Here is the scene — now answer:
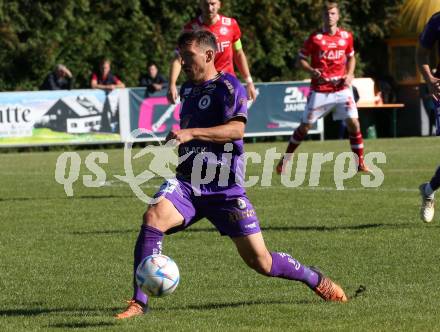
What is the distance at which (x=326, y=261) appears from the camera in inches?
337

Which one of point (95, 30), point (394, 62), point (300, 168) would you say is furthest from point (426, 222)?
point (394, 62)

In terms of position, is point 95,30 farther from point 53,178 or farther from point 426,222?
point 426,222

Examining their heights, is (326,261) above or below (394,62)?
above

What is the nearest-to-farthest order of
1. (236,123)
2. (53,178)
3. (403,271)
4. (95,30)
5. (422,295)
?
(236,123), (422,295), (403,271), (53,178), (95,30)

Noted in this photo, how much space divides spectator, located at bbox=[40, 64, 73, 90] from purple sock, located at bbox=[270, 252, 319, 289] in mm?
18410

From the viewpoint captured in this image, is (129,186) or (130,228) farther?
(129,186)

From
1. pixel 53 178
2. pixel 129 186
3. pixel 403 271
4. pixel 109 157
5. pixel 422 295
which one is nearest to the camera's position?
pixel 422 295

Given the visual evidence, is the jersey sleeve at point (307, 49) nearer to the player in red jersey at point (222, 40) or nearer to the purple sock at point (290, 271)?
the player in red jersey at point (222, 40)

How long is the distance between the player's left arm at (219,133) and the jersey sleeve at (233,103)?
0.03 metres

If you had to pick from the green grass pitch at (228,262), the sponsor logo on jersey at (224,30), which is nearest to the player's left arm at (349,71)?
the green grass pitch at (228,262)

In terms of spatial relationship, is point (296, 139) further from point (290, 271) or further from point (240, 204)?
point (240, 204)

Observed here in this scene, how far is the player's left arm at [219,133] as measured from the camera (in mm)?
6109

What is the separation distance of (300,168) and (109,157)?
5.12 meters

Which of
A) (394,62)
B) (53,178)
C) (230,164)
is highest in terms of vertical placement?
(230,164)
